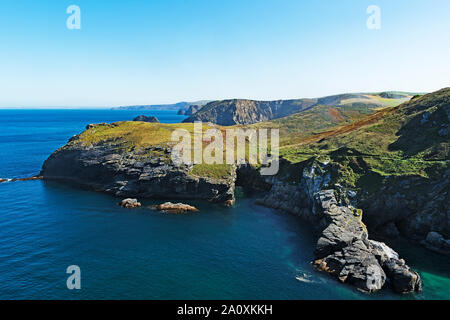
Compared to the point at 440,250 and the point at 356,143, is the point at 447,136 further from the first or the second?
the point at 440,250

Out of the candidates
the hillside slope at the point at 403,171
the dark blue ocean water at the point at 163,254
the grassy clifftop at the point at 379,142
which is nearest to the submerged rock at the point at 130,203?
the dark blue ocean water at the point at 163,254

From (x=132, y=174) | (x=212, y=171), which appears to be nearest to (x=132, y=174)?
(x=132, y=174)

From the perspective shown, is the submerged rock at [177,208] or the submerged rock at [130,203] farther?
the submerged rock at [130,203]

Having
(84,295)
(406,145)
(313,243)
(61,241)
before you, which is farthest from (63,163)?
(406,145)

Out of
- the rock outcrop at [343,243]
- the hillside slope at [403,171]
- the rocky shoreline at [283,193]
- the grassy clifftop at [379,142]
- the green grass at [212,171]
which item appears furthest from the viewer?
the green grass at [212,171]

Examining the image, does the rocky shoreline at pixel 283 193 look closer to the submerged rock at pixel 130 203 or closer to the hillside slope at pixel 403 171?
the hillside slope at pixel 403 171

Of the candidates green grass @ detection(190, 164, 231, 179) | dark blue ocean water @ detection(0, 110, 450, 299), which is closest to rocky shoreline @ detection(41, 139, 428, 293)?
green grass @ detection(190, 164, 231, 179)

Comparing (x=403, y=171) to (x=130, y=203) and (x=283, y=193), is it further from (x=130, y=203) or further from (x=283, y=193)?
(x=130, y=203)
